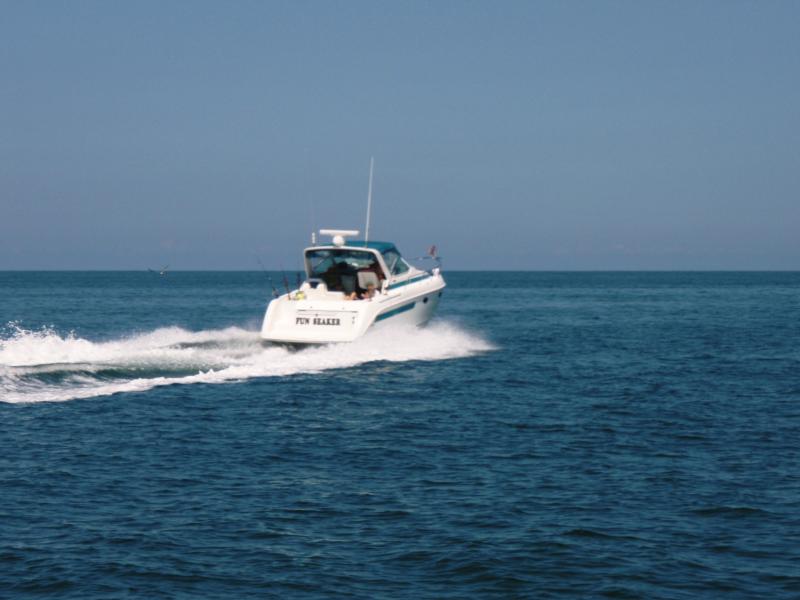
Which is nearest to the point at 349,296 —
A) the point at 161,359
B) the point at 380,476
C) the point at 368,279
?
the point at 368,279

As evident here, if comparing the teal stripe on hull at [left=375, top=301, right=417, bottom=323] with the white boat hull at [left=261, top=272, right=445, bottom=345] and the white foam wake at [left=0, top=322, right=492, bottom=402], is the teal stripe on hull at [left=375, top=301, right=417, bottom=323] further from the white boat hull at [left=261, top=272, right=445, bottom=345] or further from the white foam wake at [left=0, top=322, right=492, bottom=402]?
the white foam wake at [left=0, top=322, right=492, bottom=402]

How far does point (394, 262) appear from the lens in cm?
2697

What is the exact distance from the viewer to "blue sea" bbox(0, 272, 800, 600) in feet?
29.5

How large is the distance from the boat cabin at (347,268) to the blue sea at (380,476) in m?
2.54

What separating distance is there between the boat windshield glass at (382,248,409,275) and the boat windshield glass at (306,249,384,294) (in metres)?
0.51

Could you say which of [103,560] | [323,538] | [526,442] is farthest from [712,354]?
[103,560]

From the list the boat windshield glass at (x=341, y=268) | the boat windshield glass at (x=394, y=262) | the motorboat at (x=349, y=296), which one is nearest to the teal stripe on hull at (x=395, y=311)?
the motorboat at (x=349, y=296)

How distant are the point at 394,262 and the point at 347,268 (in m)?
1.50

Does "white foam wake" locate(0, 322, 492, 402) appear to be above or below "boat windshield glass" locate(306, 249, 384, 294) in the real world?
below

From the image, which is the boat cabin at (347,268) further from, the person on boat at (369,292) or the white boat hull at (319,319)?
the white boat hull at (319,319)

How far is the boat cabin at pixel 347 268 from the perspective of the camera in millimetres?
26406

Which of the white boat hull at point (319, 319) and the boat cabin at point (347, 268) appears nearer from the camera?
the white boat hull at point (319, 319)

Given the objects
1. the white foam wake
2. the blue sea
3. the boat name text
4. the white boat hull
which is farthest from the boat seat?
the boat name text

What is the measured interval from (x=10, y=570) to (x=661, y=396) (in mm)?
14777
